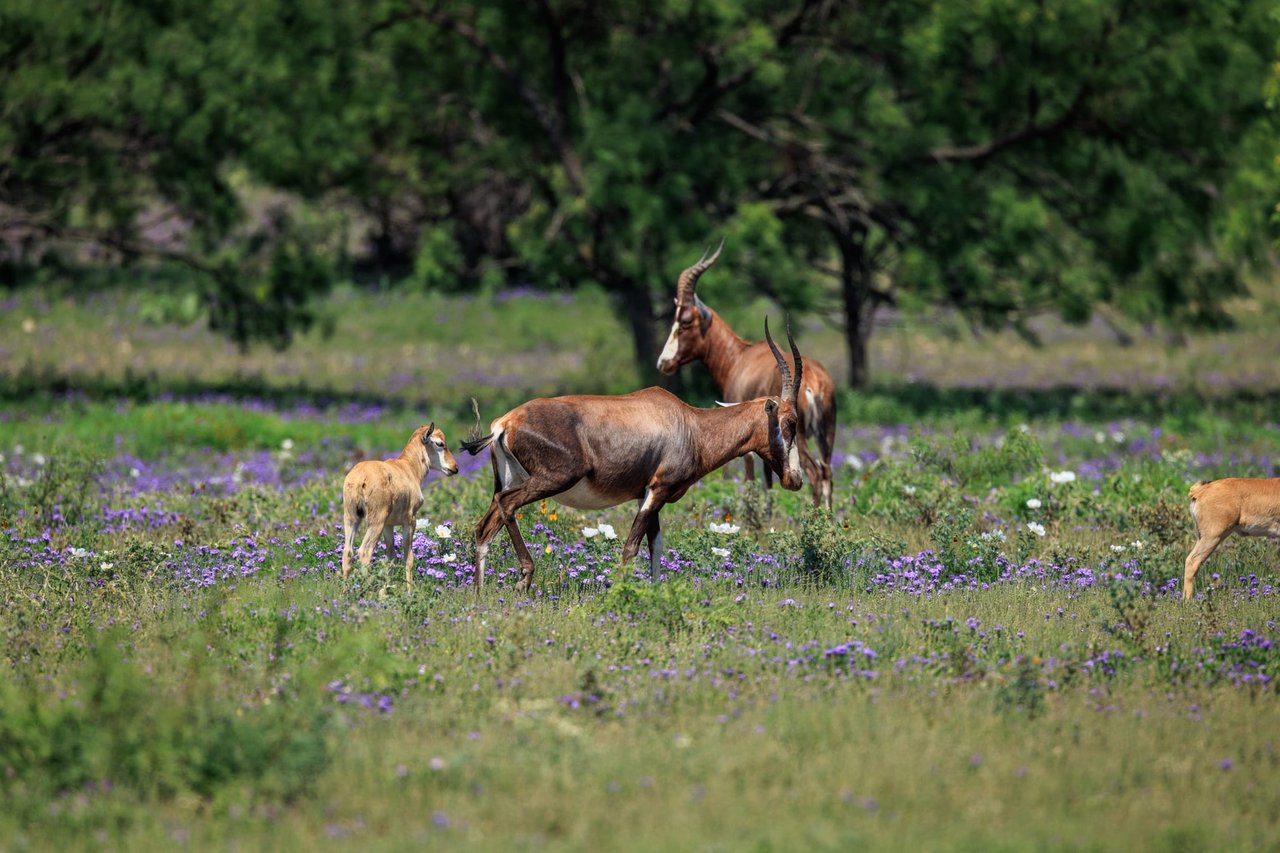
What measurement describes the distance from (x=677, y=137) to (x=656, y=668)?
16874mm

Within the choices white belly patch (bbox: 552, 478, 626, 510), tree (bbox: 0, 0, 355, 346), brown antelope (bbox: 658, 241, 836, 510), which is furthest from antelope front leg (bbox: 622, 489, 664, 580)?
tree (bbox: 0, 0, 355, 346)

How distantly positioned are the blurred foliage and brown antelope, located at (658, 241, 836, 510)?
24.7 ft

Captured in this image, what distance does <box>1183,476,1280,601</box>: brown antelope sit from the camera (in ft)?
33.9

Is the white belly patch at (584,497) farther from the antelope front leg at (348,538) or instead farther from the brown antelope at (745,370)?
the brown antelope at (745,370)

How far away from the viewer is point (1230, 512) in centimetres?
1040

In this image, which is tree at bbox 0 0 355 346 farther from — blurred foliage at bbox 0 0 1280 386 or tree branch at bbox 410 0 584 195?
tree branch at bbox 410 0 584 195

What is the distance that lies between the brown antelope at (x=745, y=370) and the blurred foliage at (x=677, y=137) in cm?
751

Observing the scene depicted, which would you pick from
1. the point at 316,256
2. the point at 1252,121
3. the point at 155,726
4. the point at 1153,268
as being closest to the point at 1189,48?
the point at 1252,121

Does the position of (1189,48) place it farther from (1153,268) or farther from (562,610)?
(562,610)

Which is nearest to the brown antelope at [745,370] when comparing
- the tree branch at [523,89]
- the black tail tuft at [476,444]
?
the black tail tuft at [476,444]

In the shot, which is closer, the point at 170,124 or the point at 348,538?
the point at 348,538

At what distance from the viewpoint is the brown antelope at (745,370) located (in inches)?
545

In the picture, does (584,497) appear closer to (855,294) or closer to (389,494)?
(389,494)

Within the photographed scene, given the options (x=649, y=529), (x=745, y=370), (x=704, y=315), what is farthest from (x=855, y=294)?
(x=649, y=529)
